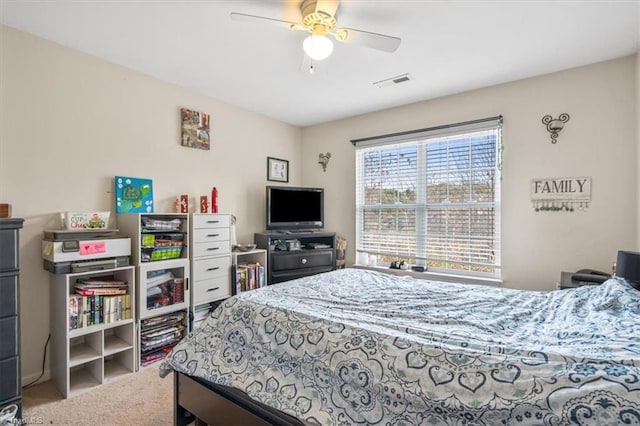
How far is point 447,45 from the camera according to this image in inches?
91.4

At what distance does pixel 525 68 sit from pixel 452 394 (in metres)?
2.84

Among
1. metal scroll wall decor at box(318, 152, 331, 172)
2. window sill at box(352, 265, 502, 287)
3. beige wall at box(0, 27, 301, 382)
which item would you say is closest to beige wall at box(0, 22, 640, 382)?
beige wall at box(0, 27, 301, 382)

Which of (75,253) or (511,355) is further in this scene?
(75,253)

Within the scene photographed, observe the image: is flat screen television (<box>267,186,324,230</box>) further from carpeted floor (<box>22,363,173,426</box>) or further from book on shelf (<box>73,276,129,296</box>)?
carpeted floor (<box>22,363,173,426</box>)

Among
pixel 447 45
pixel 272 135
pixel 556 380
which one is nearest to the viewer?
pixel 556 380

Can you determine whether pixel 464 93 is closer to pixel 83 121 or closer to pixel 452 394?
pixel 452 394

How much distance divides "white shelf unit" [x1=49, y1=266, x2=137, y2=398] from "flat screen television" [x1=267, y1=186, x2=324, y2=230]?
5.52ft

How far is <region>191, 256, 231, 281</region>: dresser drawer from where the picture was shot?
286 cm

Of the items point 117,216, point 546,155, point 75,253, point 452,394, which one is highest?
point 546,155

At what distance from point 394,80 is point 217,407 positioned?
2.92 meters

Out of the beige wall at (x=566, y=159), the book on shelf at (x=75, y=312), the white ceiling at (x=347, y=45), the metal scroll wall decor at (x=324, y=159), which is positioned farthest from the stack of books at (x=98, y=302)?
the beige wall at (x=566, y=159)

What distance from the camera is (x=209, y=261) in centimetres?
297

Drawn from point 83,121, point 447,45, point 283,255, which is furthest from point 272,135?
point 447,45

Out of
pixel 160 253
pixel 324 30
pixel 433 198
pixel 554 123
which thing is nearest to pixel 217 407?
pixel 160 253
